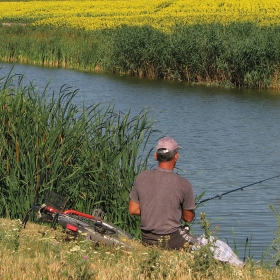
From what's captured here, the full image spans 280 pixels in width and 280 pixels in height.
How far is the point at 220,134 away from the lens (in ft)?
60.7

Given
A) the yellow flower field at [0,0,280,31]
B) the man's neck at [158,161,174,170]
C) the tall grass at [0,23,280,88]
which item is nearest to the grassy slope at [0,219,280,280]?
the man's neck at [158,161,174,170]

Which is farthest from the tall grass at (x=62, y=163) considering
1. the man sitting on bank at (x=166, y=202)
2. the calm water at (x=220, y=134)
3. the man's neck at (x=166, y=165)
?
the man's neck at (x=166, y=165)

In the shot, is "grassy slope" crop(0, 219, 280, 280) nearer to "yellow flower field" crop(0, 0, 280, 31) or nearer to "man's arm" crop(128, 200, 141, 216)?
"man's arm" crop(128, 200, 141, 216)

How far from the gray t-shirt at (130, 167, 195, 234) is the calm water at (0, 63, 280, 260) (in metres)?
2.74

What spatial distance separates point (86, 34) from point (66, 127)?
1146 inches

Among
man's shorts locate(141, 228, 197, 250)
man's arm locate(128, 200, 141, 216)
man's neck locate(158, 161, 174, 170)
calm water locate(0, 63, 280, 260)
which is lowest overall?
calm water locate(0, 63, 280, 260)

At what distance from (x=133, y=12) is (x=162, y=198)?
53.4 m

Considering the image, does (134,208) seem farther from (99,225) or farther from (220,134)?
(220,134)

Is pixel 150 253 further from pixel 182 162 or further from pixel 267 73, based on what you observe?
pixel 267 73

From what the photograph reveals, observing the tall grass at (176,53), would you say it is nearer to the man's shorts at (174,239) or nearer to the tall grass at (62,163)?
the tall grass at (62,163)

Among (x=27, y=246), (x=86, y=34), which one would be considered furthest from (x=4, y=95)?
(x=86, y=34)

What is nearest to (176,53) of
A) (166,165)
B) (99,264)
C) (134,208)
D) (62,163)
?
(62,163)

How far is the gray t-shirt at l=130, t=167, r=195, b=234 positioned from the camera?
640 centimetres

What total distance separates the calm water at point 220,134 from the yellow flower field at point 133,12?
18.8 m
